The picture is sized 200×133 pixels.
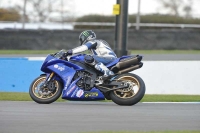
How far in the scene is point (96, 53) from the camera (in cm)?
1146

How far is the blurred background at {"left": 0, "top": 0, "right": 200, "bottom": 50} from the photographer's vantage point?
88.1 feet

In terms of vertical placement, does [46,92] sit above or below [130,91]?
below

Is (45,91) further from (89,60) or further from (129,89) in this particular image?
(129,89)

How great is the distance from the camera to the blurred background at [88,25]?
2686 cm

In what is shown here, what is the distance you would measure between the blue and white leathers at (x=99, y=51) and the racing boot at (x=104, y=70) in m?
0.15

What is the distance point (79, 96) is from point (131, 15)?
2742 centimetres

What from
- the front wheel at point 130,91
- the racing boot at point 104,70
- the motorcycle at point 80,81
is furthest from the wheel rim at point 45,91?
the front wheel at point 130,91

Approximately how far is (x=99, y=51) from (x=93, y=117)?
8.60 feet

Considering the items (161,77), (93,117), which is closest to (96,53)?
(93,117)

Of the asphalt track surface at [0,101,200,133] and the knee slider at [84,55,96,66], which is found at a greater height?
the knee slider at [84,55,96,66]

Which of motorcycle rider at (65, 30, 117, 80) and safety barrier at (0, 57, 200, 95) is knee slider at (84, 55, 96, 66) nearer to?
motorcycle rider at (65, 30, 117, 80)

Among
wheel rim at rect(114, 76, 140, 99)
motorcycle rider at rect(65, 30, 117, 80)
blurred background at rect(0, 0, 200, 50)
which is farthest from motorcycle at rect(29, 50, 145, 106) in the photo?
blurred background at rect(0, 0, 200, 50)

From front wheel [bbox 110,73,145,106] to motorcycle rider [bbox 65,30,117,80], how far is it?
0.35 meters

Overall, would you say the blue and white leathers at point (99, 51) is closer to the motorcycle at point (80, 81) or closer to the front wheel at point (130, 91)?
the motorcycle at point (80, 81)
